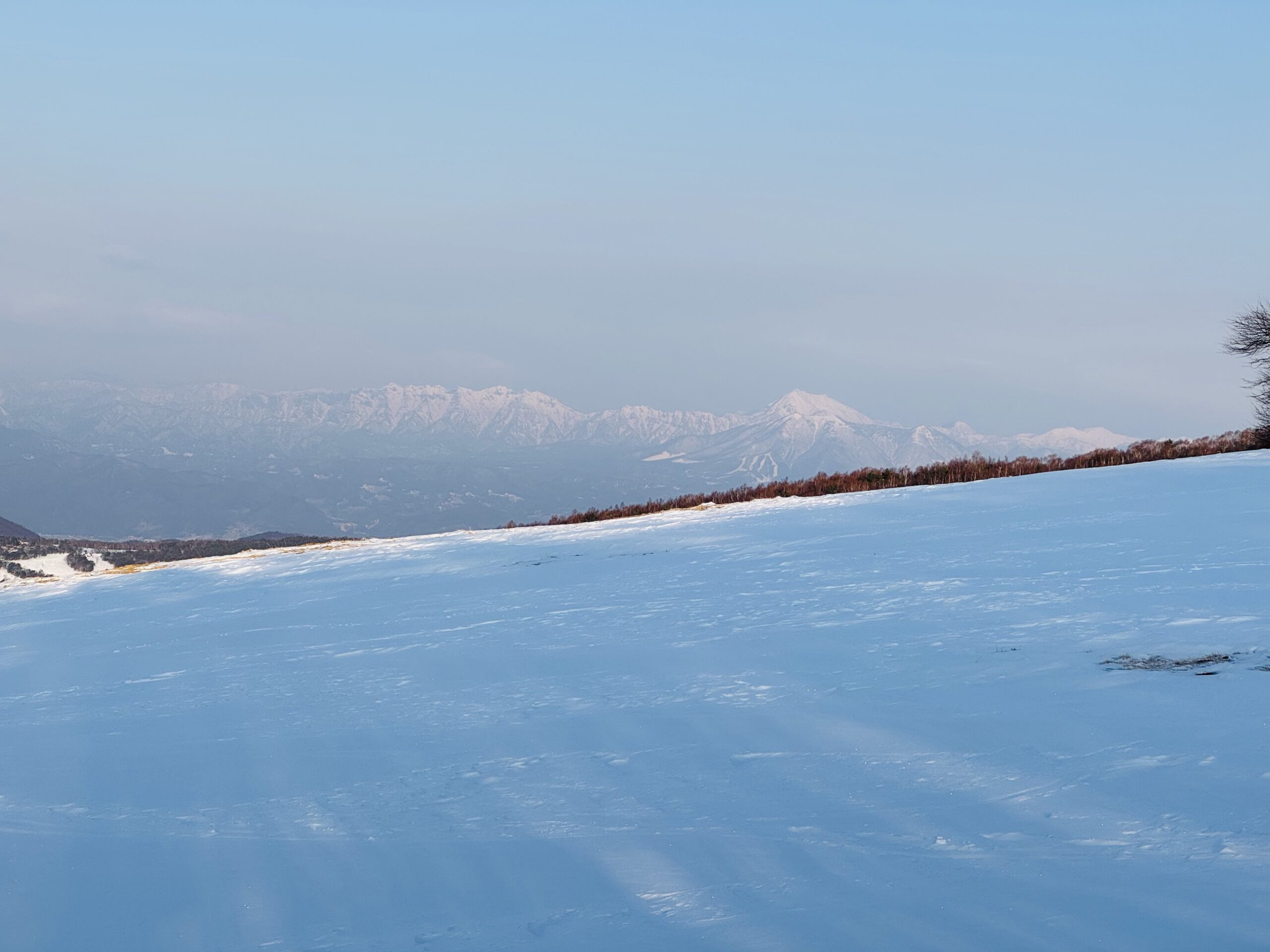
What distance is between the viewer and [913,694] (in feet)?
17.7

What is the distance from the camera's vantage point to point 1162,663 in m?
5.42

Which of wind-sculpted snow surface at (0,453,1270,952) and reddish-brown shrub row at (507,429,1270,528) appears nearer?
wind-sculpted snow surface at (0,453,1270,952)

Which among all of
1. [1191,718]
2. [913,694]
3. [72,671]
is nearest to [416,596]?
[72,671]

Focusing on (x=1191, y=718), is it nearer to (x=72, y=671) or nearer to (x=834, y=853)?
(x=834, y=853)

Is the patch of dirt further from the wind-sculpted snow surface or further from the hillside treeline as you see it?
the hillside treeline

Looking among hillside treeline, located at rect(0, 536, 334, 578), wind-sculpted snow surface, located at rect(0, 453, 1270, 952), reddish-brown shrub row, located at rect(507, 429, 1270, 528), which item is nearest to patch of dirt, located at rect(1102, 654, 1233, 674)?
wind-sculpted snow surface, located at rect(0, 453, 1270, 952)

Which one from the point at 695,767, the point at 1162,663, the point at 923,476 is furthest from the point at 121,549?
the point at 1162,663

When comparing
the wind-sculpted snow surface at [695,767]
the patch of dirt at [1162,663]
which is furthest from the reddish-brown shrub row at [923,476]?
the patch of dirt at [1162,663]

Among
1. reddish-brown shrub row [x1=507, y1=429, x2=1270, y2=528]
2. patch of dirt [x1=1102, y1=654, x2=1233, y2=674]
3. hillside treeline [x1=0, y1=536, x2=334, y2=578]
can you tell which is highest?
reddish-brown shrub row [x1=507, y1=429, x2=1270, y2=528]

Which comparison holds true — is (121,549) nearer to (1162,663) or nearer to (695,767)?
(695,767)

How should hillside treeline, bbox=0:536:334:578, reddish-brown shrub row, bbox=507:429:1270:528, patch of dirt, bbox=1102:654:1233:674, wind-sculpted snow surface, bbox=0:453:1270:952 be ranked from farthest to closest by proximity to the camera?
hillside treeline, bbox=0:536:334:578 → reddish-brown shrub row, bbox=507:429:1270:528 → patch of dirt, bbox=1102:654:1233:674 → wind-sculpted snow surface, bbox=0:453:1270:952

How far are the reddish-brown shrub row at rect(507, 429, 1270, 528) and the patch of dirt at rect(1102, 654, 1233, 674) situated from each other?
11060 millimetres

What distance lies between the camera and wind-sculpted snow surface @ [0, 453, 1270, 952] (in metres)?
3.47

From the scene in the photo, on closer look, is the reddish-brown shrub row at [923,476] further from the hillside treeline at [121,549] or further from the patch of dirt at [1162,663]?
the hillside treeline at [121,549]
